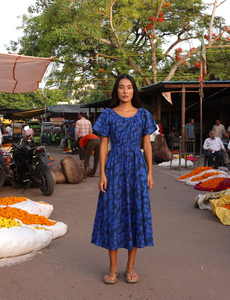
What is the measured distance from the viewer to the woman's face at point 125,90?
3.41 meters

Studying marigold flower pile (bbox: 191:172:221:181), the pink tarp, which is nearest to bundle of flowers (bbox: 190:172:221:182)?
marigold flower pile (bbox: 191:172:221:181)

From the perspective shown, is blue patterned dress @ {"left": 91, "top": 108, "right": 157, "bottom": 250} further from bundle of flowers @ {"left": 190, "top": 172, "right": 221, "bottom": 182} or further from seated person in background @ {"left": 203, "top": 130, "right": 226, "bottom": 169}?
seated person in background @ {"left": 203, "top": 130, "right": 226, "bottom": 169}

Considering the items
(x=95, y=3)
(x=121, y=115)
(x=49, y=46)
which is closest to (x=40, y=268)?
(x=121, y=115)

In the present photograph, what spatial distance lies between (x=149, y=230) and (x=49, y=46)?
21.6 m

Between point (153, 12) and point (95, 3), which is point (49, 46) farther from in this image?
point (153, 12)

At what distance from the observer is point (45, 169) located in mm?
7570

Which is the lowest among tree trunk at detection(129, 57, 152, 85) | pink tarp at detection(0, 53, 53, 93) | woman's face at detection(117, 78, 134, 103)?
woman's face at detection(117, 78, 134, 103)

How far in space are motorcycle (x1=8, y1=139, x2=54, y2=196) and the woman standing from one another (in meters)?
4.39

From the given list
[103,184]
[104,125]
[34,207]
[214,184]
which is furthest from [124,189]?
[214,184]

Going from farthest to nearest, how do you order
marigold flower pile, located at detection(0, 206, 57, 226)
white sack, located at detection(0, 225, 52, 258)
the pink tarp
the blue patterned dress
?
the pink tarp < marigold flower pile, located at detection(0, 206, 57, 226) < white sack, located at detection(0, 225, 52, 258) < the blue patterned dress

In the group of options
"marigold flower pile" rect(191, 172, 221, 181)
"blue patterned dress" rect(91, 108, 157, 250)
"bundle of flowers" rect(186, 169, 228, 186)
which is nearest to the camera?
"blue patterned dress" rect(91, 108, 157, 250)

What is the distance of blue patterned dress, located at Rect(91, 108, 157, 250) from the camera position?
327cm

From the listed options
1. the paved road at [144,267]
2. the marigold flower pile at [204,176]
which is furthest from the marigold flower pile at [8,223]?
the marigold flower pile at [204,176]

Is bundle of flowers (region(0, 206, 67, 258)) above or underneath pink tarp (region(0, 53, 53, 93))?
underneath
